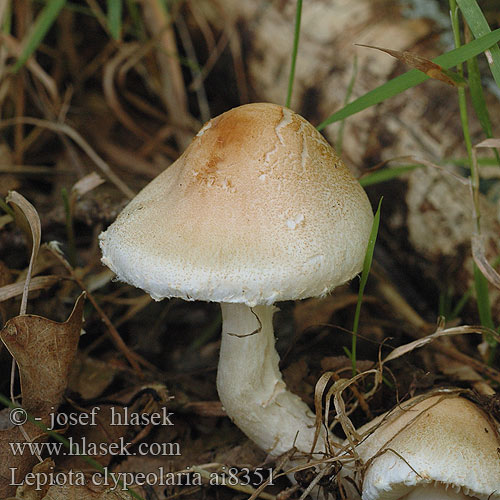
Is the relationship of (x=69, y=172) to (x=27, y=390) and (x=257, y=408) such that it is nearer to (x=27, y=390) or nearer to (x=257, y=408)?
(x=27, y=390)

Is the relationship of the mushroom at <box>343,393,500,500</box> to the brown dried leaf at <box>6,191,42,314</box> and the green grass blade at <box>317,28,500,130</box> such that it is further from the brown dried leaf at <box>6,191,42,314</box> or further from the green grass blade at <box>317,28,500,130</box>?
the brown dried leaf at <box>6,191,42,314</box>

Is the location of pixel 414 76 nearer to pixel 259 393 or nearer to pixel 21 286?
pixel 259 393

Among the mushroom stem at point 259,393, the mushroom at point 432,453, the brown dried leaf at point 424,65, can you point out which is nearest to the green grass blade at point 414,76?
the brown dried leaf at point 424,65

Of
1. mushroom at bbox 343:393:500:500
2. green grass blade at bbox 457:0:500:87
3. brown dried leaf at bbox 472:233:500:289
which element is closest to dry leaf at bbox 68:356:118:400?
mushroom at bbox 343:393:500:500

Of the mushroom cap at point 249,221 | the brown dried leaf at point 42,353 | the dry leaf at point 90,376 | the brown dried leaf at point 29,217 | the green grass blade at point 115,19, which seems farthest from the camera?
the green grass blade at point 115,19

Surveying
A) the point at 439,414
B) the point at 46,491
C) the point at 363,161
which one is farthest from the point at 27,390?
the point at 363,161

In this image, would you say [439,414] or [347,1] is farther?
[347,1]

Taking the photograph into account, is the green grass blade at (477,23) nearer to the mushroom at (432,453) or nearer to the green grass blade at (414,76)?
the green grass blade at (414,76)
